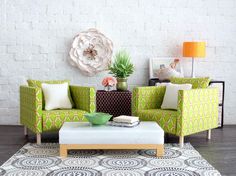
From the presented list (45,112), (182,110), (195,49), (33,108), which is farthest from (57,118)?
(195,49)

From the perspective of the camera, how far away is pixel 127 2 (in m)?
5.04

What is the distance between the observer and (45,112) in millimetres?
3840

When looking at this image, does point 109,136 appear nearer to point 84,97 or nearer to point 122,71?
point 84,97

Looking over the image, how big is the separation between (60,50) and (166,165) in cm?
266

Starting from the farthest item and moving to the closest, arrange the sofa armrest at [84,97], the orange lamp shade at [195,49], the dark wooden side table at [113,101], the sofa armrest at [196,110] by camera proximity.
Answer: the orange lamp shade at [195,49] → the dark wooden side table at [113,101] → the sofa armrest at [84,97] → the sofa armrest at [196,110]

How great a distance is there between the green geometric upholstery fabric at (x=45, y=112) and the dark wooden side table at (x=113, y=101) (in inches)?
15.2

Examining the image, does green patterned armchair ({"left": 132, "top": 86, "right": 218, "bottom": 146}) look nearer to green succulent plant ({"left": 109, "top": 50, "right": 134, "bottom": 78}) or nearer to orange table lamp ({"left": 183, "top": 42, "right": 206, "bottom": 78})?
green succulent plant ({"left": 109, "top": 50, "right": 134, "bottom": 78})

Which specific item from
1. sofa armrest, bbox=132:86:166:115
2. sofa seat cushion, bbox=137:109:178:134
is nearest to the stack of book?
sofa seat cushion, bbox=137:109:178:134

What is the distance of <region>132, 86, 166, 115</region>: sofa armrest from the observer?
4.16 m

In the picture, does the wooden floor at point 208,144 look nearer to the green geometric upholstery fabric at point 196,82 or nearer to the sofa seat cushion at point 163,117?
the sofa seat cushion at point 163,117

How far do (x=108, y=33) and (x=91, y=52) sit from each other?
0.40 meters

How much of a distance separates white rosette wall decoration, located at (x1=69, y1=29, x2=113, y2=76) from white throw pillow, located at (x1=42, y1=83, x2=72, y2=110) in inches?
34.5

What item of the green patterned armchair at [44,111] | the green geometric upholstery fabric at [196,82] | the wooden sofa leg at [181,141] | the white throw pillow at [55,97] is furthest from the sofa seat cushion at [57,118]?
the green geometric upholstery fabric at [196,82]

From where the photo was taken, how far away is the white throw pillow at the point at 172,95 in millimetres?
4059
